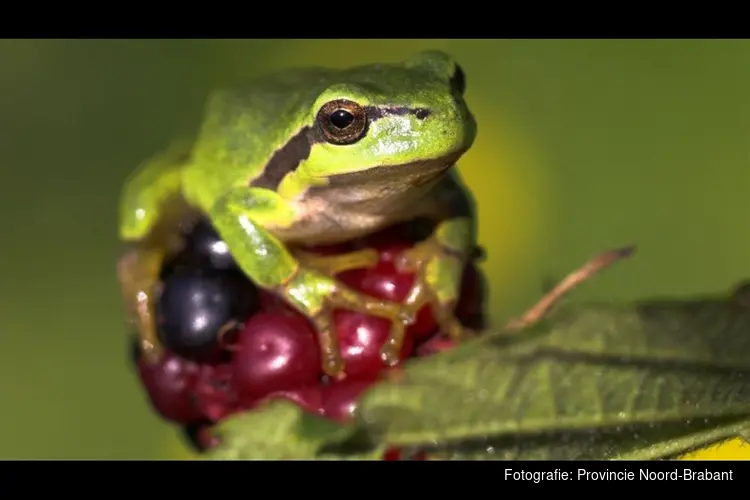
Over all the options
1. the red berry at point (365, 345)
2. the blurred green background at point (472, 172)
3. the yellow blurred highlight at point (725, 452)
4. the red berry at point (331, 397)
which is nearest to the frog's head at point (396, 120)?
the red berry at point (365, 345)

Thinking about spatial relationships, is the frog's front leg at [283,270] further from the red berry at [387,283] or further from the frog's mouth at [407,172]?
the frog's mouth at [407,172]

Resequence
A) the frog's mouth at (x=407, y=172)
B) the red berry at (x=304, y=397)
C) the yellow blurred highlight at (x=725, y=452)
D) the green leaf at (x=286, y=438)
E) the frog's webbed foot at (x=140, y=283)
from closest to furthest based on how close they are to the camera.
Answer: the yellow blurred highlight at (x=725, y=452) < the green leaf at (x=286, y=438) < the red berry at (x=304, y=397) < the frog's mouth at (x=407, y=172) < the frog's webbed foot at (x=140, y=283)

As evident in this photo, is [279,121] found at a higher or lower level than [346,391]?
higher

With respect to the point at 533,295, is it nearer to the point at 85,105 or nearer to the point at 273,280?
the point at 273,280

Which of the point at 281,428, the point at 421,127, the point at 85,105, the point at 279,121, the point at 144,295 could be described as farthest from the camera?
the point at 85,105

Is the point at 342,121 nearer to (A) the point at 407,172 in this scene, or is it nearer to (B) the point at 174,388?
(A) the point at 407,172

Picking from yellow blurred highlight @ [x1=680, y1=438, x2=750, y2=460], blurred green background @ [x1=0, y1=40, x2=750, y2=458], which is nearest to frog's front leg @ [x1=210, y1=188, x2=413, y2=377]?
yellow blurred highlight @ [x1=680, y1=438, x2=750, y2=460]

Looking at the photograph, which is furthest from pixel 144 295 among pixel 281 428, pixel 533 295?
pixel 533 295

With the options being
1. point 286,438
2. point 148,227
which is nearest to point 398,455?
point 286,438
